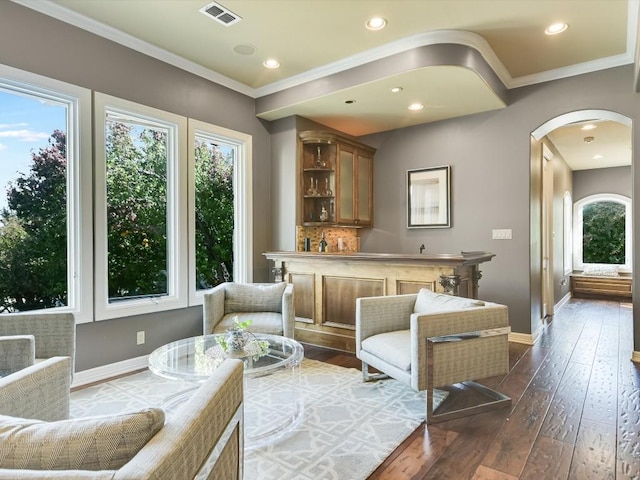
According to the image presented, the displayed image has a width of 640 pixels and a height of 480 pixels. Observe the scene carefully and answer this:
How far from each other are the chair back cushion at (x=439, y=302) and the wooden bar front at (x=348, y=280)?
341mm

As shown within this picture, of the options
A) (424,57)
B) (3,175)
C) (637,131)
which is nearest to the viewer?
(3,175)

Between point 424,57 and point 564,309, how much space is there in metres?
5.18

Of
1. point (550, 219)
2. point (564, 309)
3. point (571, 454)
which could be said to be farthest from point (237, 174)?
point (564, 309)

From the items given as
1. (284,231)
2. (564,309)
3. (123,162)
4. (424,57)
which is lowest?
(564,309)

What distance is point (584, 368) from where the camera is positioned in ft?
11.1

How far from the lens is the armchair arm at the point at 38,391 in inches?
51.3

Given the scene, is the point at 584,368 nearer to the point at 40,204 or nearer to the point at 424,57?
the point at 424,57

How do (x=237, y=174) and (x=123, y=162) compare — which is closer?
(x=123, y=162)

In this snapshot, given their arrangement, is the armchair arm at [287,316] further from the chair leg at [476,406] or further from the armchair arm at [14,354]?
the armchair arm at [14,354]

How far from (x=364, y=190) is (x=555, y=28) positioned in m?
2.78

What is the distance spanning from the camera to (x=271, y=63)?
3875 millimetres

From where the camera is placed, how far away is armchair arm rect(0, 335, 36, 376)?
2.02 m

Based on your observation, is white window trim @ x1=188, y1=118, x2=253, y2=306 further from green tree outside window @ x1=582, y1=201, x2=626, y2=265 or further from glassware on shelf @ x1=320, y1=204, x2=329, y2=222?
green tree outside window @ x1=582, y1=201, x2=626, y2=265

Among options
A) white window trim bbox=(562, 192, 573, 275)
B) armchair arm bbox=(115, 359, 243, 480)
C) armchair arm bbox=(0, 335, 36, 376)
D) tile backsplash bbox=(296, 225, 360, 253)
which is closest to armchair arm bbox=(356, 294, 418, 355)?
armchair arm bbox=(115, 359, 243, 480)
